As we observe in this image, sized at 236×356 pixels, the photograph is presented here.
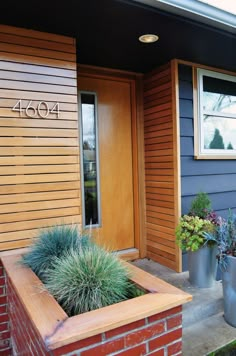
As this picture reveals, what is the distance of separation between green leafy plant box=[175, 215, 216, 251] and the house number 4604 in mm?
1530

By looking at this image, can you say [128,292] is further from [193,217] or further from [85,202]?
[85,202]

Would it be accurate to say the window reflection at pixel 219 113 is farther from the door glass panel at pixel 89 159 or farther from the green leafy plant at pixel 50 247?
the green leafy plant at pixel 50 247

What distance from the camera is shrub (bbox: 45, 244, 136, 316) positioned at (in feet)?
4.49

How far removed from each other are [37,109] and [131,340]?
5.55 ft

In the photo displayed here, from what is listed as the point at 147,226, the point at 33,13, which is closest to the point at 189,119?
the point at 147,226

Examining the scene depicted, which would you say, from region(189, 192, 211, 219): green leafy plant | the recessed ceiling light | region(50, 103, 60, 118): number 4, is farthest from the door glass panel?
region(189, 192, 211, 219): green leafy plant

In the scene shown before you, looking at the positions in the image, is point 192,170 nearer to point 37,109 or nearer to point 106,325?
point 37,109

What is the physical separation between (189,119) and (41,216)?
185 cm

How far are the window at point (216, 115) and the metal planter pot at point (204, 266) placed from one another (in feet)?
3.43

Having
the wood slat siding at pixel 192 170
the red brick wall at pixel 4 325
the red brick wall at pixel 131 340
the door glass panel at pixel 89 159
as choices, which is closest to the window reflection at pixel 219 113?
the wood slat siding at pixel 192 170

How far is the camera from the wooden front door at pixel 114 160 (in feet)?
10.3

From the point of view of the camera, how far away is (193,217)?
2.67 metres

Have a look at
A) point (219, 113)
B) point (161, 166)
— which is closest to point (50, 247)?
point (161, 166)

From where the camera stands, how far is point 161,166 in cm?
312
